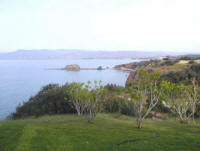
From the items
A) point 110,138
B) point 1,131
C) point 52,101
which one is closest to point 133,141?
point 110,138

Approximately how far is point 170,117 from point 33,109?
11.0m

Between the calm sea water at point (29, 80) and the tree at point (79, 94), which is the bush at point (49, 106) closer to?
the tree at point (79, 94)

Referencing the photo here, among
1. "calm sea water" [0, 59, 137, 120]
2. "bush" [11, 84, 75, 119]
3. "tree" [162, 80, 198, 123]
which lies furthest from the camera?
"calm sea water" [0, 59, 137, 120]

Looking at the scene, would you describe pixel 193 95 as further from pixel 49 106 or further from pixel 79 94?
pixel 49 106

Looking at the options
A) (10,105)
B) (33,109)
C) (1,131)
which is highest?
(1,131)

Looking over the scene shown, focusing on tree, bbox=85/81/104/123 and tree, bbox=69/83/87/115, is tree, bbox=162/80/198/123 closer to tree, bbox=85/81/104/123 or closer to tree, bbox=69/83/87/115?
tree, bbox=85/81/104/123

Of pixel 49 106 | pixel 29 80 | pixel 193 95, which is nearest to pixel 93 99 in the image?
pixel 193 95

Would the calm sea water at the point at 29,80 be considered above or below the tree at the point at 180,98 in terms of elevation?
below

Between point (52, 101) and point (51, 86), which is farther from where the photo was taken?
point (51, 86)

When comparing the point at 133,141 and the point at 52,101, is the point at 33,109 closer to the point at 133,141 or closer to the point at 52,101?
the point at 52,101

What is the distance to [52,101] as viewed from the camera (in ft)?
56.2

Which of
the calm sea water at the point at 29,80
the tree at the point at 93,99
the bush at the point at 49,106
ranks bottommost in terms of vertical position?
the calm sea water at the point at 29,80

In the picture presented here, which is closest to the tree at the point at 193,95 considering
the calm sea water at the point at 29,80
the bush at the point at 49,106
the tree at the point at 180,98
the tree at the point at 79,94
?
the tree at the point at 180,98

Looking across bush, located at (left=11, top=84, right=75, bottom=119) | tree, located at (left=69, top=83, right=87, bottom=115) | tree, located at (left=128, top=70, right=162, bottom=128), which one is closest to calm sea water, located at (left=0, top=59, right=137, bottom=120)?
bush, located at (left=11, top=84, right=75, bottom=119)
